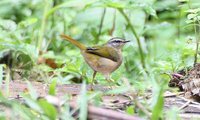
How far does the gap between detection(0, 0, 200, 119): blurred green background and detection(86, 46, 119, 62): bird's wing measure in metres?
0.18

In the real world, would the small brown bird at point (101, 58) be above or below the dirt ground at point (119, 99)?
above

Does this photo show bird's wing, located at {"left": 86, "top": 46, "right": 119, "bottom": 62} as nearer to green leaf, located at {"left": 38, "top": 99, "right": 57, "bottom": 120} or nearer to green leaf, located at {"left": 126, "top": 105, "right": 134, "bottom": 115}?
green leaf, located at {"left": 126, "top": 105, "right": 134, "bottom": 115}

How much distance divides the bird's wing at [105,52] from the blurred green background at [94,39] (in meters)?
0.18

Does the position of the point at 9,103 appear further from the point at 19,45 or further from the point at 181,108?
the point at 19,45

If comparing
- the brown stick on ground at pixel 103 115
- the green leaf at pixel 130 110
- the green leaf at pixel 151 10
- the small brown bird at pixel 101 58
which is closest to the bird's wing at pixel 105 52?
the small brown bird at pixel 101 58

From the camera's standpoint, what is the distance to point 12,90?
4.94m

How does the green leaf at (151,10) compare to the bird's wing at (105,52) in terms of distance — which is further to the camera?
the green leaf at (151,10)

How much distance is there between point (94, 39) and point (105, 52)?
2598 mm

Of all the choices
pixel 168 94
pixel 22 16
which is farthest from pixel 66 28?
pixel 168 94


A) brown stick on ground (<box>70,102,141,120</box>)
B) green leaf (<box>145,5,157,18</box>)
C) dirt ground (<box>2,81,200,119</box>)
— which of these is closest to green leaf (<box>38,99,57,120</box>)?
brown stick on ground (<box>70,102,141,120</box>)

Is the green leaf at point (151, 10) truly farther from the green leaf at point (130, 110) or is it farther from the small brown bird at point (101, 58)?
the green leaf at point (130, 110)

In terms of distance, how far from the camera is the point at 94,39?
7957mm

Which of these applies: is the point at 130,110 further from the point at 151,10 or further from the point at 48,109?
the point at 151,10

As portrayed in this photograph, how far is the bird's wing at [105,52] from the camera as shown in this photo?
5.27 m
